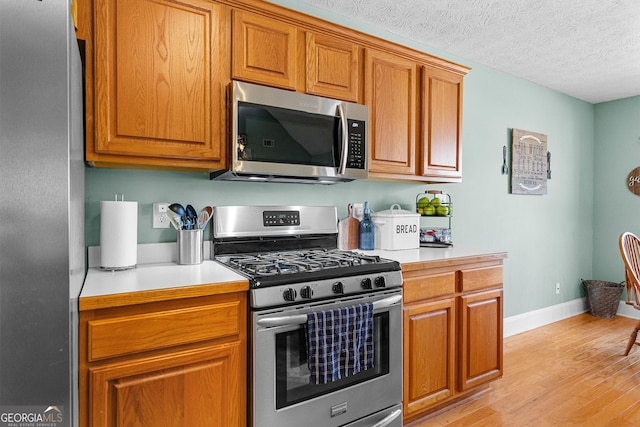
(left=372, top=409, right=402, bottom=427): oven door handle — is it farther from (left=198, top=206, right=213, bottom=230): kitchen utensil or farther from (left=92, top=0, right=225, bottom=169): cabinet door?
(left=92, top=0, right=225, bottom=169): cabinet door

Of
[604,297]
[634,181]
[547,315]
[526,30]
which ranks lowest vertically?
[547,315]

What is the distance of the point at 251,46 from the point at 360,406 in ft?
5.96

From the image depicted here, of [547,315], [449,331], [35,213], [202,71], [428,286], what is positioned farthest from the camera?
[547,315]

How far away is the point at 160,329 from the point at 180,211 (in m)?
0.68

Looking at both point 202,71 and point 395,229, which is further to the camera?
point 395,229

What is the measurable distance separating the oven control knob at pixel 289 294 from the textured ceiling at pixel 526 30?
1824mm

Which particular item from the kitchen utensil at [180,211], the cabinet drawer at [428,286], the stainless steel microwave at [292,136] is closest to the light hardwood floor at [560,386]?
the cabinet drawer at [428,286]

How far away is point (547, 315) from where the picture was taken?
394 cm

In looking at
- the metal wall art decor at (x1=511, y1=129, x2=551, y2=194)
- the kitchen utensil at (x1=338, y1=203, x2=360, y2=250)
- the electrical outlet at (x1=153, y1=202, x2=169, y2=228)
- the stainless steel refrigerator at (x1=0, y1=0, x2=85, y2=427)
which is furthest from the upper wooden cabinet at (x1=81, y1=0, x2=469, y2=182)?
the metal wall art decor at (x1=511, y1=129, x2=551, y2=194)

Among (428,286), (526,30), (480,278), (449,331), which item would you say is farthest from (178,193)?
(526,30)

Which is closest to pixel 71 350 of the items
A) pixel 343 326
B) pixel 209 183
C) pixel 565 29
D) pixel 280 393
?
pixel 280 393

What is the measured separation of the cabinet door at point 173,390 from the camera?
1265mm

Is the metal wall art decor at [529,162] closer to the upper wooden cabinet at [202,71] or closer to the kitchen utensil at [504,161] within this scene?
the kitchen utensil at [504,161]

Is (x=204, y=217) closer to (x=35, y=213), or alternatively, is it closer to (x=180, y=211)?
(x=180, y=211)
